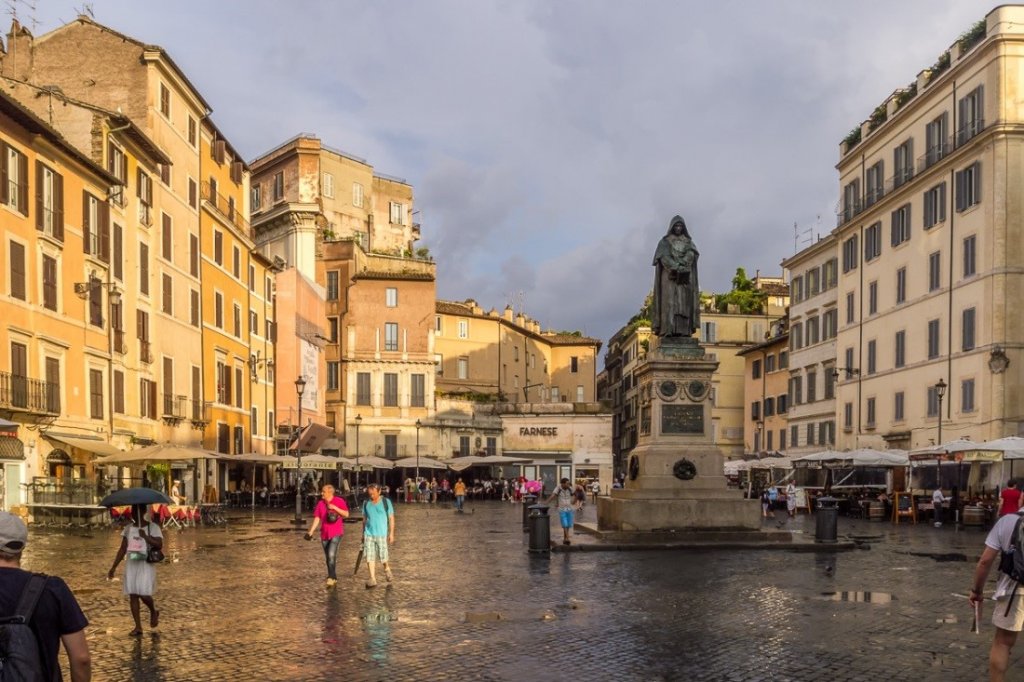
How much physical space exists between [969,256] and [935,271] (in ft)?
10.2

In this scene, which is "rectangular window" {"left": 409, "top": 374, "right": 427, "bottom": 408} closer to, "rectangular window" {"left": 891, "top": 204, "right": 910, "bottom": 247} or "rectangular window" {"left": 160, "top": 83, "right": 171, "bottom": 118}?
"rectangular window" {"left": 160, "top": 83, "right": 171, "bottom": 118}

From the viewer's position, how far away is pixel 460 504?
44.6 metres

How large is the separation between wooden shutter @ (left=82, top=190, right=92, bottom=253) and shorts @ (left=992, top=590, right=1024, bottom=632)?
31.4 m

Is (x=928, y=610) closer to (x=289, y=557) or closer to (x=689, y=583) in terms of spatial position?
(x=689, y=583)

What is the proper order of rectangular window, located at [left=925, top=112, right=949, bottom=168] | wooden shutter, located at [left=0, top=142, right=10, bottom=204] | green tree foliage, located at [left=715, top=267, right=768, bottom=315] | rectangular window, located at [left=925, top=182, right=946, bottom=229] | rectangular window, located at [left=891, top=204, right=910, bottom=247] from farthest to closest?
Answer: green tree foliage, located at [left=715, top=267, right=768, bottom=315] → rectangular window, located at [left=891, top=204, right=910, bottom=247] → rectangular window, located at [left=925, top=112, right=949, bottom=168] → rectangular window, located at [left=925, top=182, right=946, bottom=229] → wooden shutter, located at [left=0, top=142, right=10, bottom=204]

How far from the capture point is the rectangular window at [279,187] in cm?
6644

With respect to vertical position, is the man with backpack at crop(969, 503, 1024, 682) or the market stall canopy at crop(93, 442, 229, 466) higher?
the man with backpack at crop(969, 503, 1024, 682)

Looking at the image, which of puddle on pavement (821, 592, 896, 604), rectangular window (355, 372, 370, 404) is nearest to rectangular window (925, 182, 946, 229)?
puddle on pavement (821, 592, 896, 604)

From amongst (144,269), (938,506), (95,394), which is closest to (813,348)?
(938,506)

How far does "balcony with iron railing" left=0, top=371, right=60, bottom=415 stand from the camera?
2806 cm

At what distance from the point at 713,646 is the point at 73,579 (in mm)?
11411

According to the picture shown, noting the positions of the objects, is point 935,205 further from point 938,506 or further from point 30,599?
point 30,599

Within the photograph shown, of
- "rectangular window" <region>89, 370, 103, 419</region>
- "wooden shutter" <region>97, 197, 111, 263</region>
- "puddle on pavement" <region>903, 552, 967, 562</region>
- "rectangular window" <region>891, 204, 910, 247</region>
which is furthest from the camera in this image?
"rectangular window" <region>891, 204, 910, 247</region>

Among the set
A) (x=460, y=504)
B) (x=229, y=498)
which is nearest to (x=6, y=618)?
(x=460, y=504)
